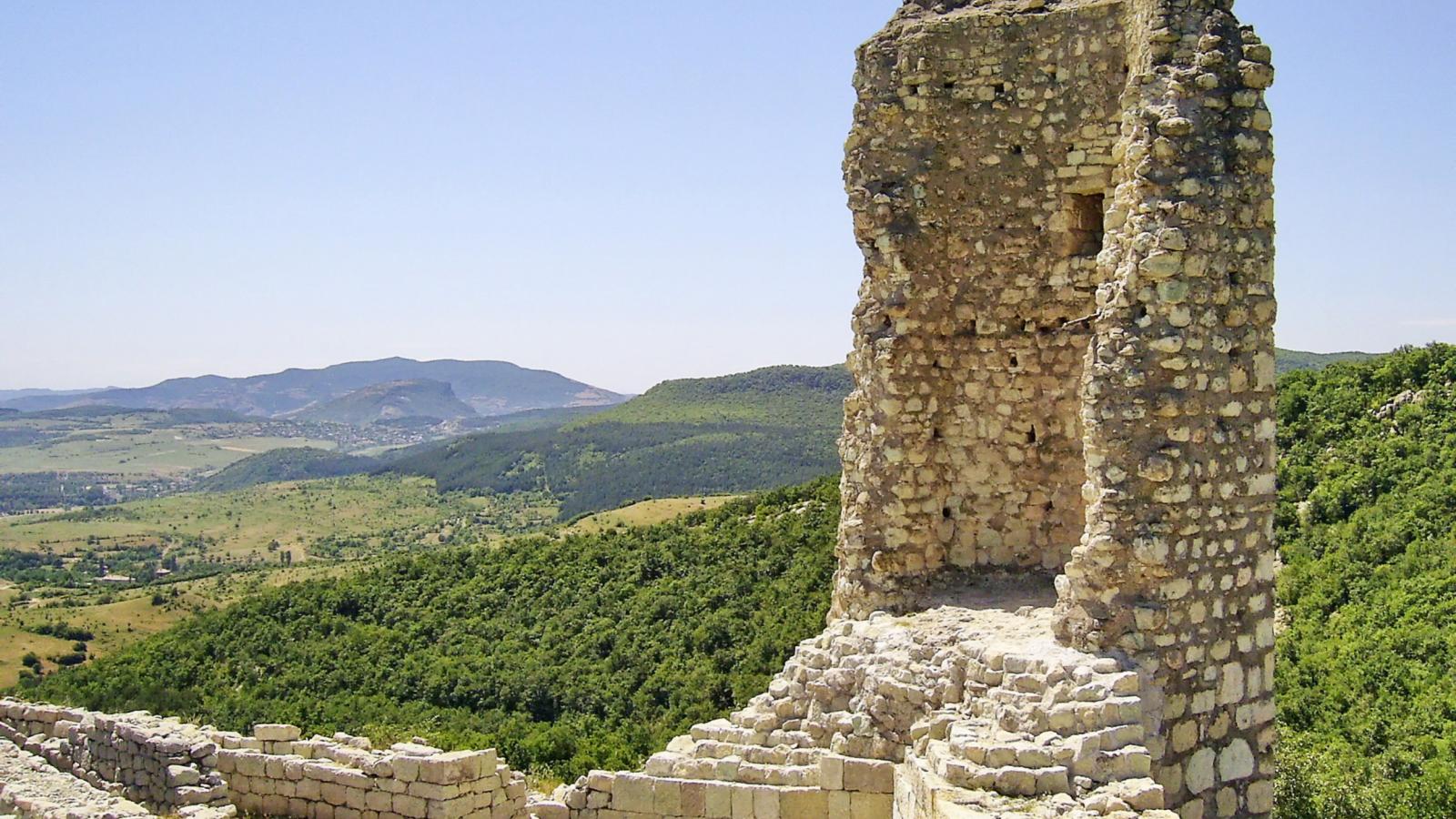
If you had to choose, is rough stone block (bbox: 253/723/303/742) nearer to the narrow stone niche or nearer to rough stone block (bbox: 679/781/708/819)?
rough stone block (bbox: 679/781/708/819)

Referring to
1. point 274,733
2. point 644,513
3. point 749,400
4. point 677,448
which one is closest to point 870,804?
point 274,733

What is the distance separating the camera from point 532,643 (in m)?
32.1

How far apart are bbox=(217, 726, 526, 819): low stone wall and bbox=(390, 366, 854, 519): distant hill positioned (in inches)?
3643

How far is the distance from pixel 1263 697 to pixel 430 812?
5.34 m

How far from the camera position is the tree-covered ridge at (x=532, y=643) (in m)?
25.0

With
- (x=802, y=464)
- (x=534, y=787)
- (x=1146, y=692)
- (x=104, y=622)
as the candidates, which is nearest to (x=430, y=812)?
(x=534, y=787)

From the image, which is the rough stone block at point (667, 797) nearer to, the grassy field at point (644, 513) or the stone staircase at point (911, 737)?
the stone staircase at point (911, 737)

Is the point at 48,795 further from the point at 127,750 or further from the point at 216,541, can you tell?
the point at 216,541

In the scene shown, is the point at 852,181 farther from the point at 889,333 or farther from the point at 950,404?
the point at 950,404

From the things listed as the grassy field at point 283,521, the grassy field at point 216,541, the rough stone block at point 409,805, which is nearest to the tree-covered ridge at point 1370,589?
the rough stone block at point 409,805

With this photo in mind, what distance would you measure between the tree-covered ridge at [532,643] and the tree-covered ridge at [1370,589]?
900 centimetres

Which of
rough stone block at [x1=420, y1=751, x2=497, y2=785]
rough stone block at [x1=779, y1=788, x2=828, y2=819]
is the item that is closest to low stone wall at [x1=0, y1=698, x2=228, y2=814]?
rough stone block at [x1=420, y1=751, x2=497, y2=785]

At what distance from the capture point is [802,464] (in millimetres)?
112125

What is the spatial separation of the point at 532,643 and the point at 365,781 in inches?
934
